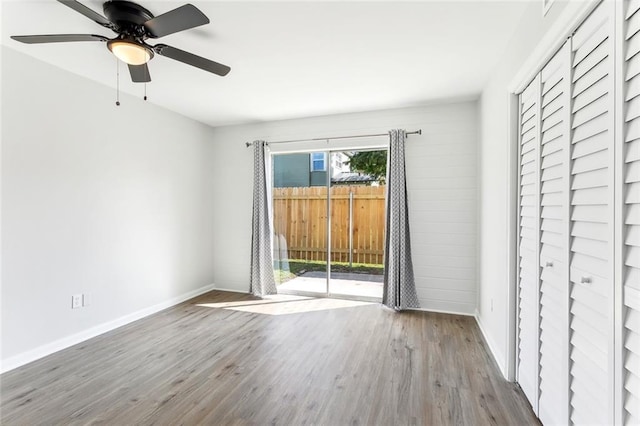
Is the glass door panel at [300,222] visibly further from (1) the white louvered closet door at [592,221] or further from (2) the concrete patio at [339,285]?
(1) the white louvered closet door at [592,221]

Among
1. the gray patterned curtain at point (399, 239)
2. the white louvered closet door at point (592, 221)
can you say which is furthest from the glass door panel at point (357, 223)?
the white louvered closet door at point (592, 221)

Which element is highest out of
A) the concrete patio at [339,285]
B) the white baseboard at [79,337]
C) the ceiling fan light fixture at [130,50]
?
the ceiling fan light fixture at [130,50]

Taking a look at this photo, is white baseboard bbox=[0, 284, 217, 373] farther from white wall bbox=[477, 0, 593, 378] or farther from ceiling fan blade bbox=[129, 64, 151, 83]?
white wall bbox=[477, 0, 593, 378]

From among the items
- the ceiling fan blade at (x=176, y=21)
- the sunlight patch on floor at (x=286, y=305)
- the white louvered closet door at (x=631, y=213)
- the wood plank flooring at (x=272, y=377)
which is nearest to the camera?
the white louvered closet door at (x=631, y=213)

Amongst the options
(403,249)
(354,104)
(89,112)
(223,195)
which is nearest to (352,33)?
(354,104)

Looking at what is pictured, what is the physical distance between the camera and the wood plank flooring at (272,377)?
1867 mm

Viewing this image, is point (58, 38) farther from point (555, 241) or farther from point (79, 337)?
point (555, 241)

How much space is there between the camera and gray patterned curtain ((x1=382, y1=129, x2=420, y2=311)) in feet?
12.0

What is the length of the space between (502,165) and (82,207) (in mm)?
3725

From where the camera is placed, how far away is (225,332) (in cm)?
310

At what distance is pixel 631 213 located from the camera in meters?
0.97

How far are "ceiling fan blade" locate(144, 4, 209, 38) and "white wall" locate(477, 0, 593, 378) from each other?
1.71 m

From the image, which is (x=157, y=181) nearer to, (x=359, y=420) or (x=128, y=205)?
(x=128, y=205)

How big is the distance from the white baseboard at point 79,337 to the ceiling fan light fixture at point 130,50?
249cm
